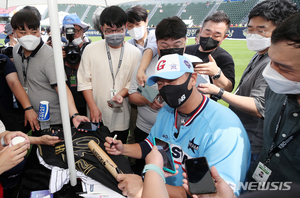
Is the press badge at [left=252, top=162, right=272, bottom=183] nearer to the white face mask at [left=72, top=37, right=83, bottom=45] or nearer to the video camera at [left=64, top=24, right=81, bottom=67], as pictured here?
the video camera at [left=64, top=24, right=81, bottom=67]

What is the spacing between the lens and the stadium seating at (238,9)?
27.0 metres

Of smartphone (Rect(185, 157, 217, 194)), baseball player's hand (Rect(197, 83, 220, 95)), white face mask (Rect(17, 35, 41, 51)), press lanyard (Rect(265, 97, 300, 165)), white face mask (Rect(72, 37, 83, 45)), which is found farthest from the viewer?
white face mask (Rect(72, 37, 83, 45))

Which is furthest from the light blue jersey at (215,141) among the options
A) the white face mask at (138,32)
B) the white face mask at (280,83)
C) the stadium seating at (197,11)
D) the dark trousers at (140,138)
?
the stadium seating at (197,11)

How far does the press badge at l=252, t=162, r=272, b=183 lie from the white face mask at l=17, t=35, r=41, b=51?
8.99ft

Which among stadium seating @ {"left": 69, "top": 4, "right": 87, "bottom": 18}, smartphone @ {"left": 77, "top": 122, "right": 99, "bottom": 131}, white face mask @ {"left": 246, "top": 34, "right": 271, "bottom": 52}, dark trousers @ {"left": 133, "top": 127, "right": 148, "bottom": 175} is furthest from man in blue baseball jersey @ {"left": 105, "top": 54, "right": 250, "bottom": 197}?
stadium seating @ {"left": 69, "top": 4, "right": 87, "bottom": 18}

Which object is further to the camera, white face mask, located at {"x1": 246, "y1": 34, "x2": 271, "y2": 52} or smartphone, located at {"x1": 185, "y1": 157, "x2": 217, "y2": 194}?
white face mask, located at {"x1": 246, "y1": 34, "x2": 271, "y2": 52}

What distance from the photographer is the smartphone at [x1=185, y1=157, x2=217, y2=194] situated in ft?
3.14

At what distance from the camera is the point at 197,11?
3266 cm

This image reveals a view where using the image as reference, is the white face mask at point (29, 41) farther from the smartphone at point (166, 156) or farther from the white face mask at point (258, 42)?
the white face mask at point (258, 42)

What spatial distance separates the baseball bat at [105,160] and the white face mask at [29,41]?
5.10 ft

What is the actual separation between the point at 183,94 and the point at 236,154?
57 centimetres

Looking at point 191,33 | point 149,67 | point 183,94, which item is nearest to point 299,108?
point 183,94

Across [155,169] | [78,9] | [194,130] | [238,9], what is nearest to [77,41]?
[194,130]

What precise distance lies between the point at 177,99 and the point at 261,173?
85 cm
